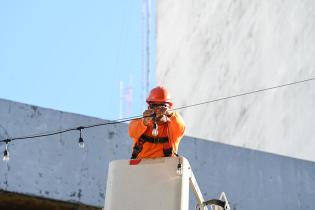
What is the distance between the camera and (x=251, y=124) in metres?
16.4

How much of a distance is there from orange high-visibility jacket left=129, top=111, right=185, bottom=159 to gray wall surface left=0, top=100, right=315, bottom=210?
3210 mm

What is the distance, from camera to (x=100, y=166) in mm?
11414

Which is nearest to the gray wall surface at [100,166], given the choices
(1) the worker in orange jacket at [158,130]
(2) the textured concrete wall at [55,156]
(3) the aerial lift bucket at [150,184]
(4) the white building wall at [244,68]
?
(2) the textured concrete wall at [55,156]

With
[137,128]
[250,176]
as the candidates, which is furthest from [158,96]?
[250,176]

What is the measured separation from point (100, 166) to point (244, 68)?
677cm

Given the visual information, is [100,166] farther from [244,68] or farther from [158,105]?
[244,68]

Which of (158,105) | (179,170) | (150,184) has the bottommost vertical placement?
(150,184)

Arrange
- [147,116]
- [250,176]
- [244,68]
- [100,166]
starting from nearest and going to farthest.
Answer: [147,116] → [100,166] → [250,176] → [244,68]

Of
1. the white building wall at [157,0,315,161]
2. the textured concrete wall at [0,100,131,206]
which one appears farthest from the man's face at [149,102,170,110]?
the white building wall at [157,0,315,161]

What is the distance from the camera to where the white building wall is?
14586 mm

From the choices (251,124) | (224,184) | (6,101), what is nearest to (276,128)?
(251,124)

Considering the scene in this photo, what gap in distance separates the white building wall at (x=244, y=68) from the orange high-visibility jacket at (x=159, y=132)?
239 inches

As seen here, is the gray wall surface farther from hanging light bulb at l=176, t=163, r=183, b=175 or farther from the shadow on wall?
hanging light bulb at l=176, t=163, r=183, b=175

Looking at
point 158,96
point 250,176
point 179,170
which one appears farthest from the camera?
point 250,176
